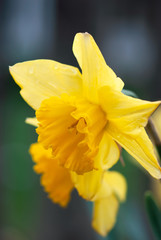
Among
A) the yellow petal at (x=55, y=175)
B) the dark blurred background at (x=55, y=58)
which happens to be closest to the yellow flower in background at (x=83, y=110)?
the yellow petal at (x=55, y=175)

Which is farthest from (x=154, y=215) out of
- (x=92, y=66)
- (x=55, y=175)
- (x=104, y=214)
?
(x=92, y=66)

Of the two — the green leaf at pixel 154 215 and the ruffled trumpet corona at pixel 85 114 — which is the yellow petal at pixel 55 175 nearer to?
the ruffled trumpet corona at pixel 85 114

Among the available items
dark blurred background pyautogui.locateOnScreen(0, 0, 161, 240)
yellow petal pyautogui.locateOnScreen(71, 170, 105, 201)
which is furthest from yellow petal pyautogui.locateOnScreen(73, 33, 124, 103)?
dark blurred background pyautogui.locateOnScreen(0, 0, 161, 240)

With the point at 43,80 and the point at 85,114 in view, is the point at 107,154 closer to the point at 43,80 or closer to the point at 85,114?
the point at 85,114

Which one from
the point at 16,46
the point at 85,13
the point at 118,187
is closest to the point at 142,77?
the point at 85,13

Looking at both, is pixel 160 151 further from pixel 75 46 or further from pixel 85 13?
pixel 85 13

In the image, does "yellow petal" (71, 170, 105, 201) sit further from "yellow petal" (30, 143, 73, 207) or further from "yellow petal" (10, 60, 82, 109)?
"yellow petal" (10, 60, 82, 109)
